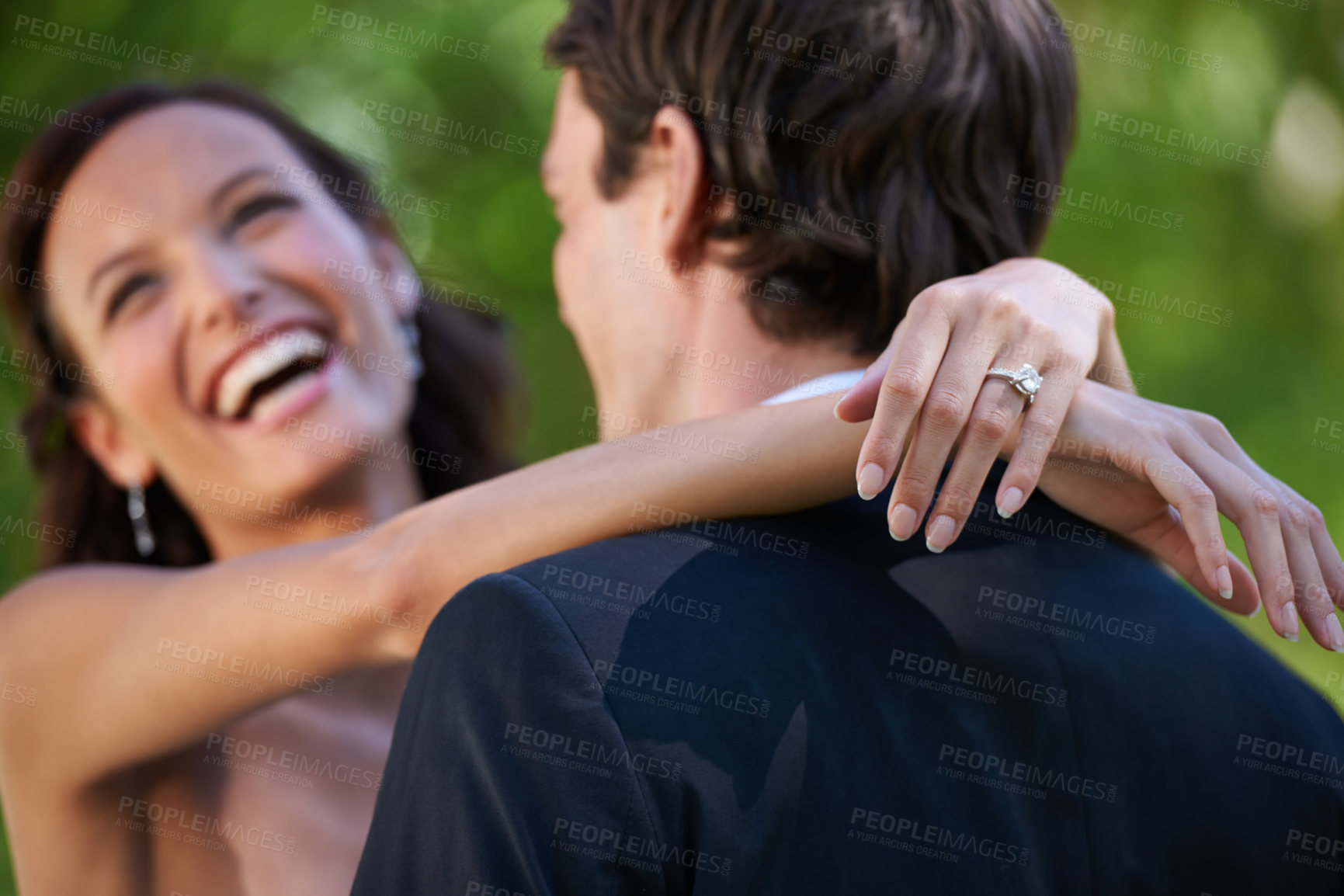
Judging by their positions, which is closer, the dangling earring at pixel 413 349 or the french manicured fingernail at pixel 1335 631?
the french manicured fingernail at pixel 1335 631

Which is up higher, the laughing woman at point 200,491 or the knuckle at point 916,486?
the knuckle at point 916,486

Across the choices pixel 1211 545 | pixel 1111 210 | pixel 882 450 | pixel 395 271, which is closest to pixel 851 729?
pixel 882 450

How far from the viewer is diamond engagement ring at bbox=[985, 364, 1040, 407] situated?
100 centimetres

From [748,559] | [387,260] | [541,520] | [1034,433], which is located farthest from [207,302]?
[1034,433]

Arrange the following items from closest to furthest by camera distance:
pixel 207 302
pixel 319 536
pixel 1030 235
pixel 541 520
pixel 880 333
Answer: pixel 541 520
pixel 880 333
pixel 1030 235
pixel 207 302
pixel 319 536

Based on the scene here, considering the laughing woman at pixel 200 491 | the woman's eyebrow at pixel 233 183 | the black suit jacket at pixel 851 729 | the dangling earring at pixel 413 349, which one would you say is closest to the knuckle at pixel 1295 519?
the black suit jacket at pixel 851 729

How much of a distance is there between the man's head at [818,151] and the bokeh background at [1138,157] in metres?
3.31

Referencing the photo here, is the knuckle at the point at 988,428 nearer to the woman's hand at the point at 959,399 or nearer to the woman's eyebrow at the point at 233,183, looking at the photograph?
the woman's hand at the point at 959,399

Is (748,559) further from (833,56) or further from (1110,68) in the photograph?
(1110,68)

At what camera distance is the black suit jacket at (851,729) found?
0.89 m

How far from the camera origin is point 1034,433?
39.4 inches

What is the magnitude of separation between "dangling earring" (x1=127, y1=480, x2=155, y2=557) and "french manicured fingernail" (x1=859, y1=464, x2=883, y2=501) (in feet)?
6.93

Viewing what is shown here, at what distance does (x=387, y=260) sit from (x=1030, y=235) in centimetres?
176

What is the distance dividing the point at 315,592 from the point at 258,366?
39.3 inches
